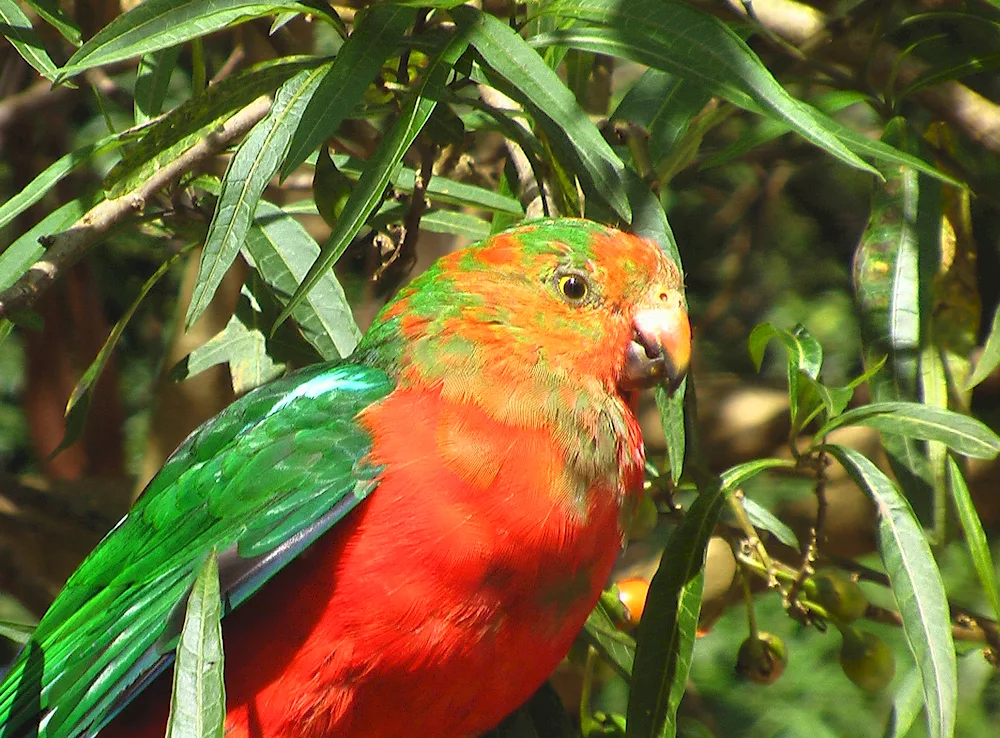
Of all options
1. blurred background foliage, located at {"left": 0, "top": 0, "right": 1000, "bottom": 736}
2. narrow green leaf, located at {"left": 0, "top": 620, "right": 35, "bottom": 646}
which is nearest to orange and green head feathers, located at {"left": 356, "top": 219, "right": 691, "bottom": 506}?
blurred background foliage, located at {"left": 0, "top": 0, "right": 1000, "bottom": 736}

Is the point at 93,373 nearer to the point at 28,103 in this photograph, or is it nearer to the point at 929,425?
the point at 28,103

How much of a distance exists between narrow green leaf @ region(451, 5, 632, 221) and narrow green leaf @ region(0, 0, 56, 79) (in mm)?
859

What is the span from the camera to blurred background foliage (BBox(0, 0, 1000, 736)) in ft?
6.40

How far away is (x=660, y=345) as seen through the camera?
2.21m

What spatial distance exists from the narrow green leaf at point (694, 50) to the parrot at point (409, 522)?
13.7 inches

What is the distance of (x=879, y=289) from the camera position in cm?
235

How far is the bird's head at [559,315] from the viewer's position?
85.6 inches

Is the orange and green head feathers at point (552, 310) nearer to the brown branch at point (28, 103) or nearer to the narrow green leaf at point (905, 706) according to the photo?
the narrow green leaf at point (905, 706)

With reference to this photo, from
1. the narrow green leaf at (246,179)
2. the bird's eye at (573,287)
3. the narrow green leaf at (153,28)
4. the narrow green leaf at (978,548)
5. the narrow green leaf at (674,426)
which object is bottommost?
the narrow green leaf at (978,548)

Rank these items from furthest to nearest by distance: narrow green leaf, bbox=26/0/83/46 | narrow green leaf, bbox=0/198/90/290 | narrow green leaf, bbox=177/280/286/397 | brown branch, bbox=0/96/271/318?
narrow green leaf, bbox=177/280/286/397, narrow green leaf, bbox=26/0/83/46, narrow green leaf, bbox=0/198/90/290, brown branch, bbox=0/96/271/318

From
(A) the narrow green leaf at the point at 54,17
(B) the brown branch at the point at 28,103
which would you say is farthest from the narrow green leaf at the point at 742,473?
(B) the brown branch at the point at 28,103

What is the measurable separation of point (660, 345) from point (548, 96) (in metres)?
0.56

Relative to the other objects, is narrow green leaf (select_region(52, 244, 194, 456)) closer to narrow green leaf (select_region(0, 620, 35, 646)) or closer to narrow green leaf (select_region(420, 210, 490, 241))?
narrow green leaf (select_region(0, 620, 35, 646))

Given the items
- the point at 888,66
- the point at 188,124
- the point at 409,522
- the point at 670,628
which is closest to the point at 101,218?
the point at 188,124
